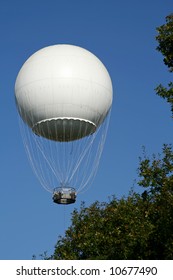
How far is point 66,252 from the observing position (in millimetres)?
38719

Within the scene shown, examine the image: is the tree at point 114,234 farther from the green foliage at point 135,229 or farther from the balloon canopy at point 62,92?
the balloon canopy at point 62,92

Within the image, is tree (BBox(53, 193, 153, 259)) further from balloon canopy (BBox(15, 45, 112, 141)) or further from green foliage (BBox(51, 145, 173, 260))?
balloon canopy (BBox(15, 45, 112, 141))

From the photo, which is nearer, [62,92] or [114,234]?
[62,92]

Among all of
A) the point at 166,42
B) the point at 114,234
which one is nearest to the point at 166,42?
the point at 166,42

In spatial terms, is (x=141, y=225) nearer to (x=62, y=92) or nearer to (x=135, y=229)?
(x=135, y=229)

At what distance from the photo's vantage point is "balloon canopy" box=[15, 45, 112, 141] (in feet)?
97.0

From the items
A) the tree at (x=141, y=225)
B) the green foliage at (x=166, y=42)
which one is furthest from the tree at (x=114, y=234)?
the green foliage at (x=166, y=42)

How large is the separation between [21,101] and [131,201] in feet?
35.4

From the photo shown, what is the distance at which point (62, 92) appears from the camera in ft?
97.3

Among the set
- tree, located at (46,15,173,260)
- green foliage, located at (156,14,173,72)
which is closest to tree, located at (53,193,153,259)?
tree, located at (46,15,173,260)

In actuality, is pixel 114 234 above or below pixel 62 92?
below
